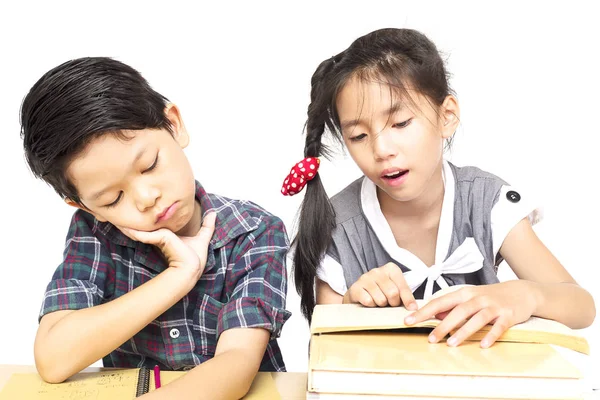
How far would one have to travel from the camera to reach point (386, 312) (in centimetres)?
105

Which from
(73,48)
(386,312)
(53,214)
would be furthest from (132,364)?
(73,48)

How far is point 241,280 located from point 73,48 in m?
1.05

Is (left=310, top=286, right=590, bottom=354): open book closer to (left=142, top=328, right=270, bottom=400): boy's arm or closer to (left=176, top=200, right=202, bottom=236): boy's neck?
(left=142, top=328, right=270, bottom=400): boy's arm

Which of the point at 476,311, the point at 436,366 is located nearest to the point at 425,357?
the point at 436,366

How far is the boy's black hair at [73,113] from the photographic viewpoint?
1.15 meters

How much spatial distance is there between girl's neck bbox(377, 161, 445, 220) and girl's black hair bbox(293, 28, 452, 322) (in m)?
0.11

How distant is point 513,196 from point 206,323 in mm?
→ 571

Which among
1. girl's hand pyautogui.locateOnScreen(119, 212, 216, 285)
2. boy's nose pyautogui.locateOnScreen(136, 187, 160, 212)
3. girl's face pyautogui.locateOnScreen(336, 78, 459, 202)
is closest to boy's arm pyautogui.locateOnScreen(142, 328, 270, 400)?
girl's hand pyautogui.locateOnScreen(119, 212, 216, 285)

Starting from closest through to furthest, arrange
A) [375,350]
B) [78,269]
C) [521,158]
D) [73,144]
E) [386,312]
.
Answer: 1. [375,350]
2. [386,312]
3. [73,144]
4. [78,269]
5. [521,158]

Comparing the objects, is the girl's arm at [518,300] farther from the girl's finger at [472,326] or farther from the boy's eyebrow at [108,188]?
the boy's eyebrow at [108,188]

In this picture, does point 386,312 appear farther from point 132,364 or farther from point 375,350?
point 132,364

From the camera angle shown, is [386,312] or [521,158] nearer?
[386,312]

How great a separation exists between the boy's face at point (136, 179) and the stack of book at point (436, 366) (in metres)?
0.33

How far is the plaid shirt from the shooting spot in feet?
4.28
